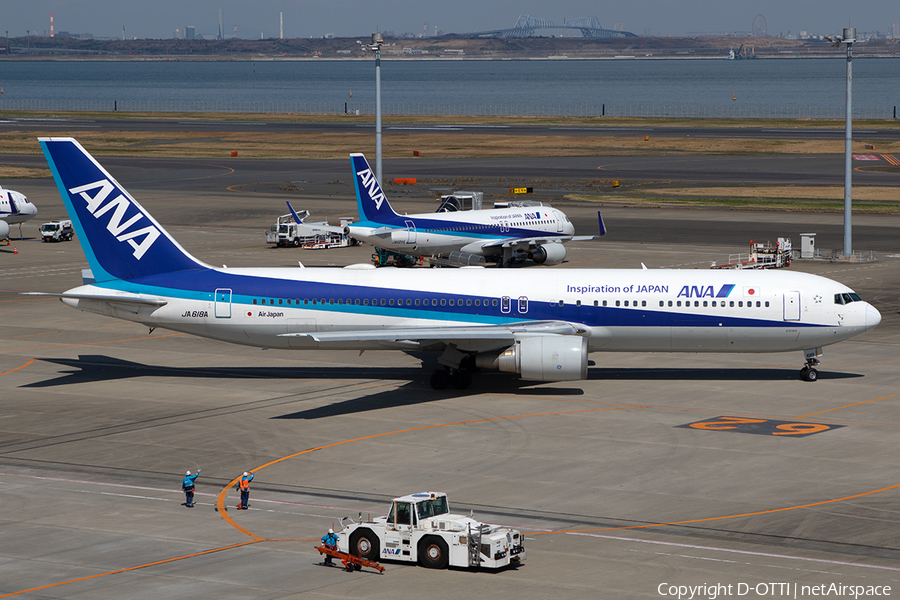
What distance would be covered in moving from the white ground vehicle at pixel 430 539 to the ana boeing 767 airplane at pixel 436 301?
20.5 m

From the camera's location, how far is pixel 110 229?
50344 mm

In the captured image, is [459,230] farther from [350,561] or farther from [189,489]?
[350,561]

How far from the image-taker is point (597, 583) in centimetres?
2664

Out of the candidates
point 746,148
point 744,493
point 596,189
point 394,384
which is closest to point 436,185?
point 596,189

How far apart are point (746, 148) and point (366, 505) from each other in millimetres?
157445

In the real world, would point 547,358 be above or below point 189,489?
above

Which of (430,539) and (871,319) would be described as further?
(871,319)

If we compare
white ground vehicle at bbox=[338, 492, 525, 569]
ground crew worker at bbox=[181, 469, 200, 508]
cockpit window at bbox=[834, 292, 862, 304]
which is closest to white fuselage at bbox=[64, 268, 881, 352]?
cockpit window at bbox=[834, 292, 862, 304]

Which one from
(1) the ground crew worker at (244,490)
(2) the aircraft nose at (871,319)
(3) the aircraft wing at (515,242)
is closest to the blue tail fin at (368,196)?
(3) the aircraft wing at (515,242)

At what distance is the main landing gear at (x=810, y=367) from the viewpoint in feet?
165

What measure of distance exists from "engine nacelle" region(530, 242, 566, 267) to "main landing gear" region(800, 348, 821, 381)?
35.0 meters

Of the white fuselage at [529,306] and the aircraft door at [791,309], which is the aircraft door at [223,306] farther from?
the aircraft door at [791,309]

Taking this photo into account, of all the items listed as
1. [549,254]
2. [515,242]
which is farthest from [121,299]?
[549,254]

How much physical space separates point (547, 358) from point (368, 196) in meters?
35.1
